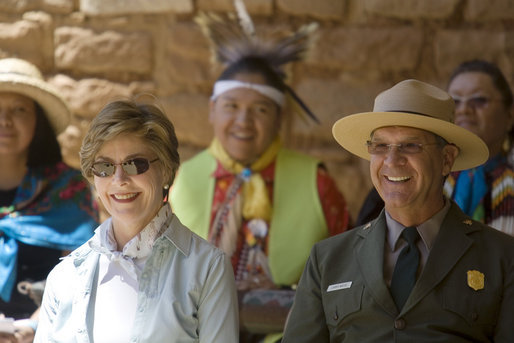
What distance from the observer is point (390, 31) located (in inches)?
193

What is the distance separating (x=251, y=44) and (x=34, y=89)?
48.5 inches

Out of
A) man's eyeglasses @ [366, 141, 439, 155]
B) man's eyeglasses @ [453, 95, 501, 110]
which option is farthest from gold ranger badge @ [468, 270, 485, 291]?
man's eyeglasses @ [453, 95, 501, 110]

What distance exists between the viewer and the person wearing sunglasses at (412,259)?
2.74 m

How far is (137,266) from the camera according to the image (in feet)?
9.71

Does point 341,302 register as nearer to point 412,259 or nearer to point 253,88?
point 412,259

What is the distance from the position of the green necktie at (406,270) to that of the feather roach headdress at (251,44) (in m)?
→ 1.85

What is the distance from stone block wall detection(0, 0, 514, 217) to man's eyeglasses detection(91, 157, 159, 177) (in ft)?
6.83

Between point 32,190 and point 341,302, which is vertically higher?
point 32,190

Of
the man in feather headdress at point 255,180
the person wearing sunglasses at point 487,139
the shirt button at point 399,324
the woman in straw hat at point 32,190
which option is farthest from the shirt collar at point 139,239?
the person wearing sunglasses at point 487,139

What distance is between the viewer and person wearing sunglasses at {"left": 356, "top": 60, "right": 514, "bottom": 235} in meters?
3.93

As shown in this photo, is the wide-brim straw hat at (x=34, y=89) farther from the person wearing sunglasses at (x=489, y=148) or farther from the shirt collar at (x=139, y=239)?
the person wearing sunglasses at (x=489, y=148)

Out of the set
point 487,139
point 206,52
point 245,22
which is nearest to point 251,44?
point 245,22

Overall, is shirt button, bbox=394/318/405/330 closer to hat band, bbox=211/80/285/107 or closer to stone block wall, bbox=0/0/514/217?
hat band, bbox=211/80/285/107

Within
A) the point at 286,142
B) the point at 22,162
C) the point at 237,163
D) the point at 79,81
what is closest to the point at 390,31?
the point at 286,142
